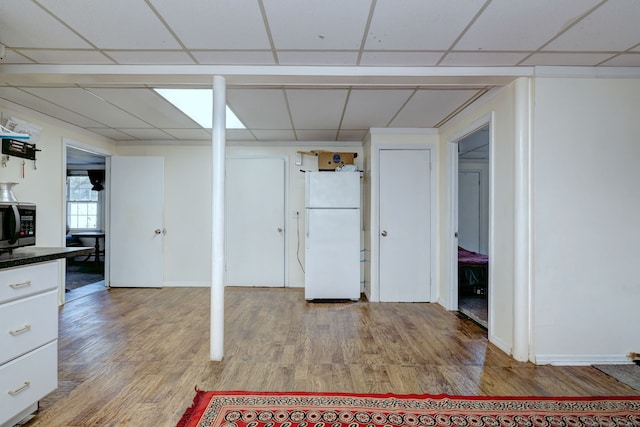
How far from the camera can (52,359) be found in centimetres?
188

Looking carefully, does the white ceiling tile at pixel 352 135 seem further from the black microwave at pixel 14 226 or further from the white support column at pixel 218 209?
the black microwave at pixel 14 226

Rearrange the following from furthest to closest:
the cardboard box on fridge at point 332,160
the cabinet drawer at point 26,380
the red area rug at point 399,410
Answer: the cardboard box on fridge at point 332,160 → the red area rug at point 399,410 → the cabinet drawer at point 26,380

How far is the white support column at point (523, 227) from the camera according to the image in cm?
256

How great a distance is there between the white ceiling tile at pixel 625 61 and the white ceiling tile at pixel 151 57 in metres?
3.13

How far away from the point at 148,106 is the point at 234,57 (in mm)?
1555

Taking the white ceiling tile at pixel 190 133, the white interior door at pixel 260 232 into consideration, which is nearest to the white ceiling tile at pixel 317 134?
the white interior door at pixel 260 232

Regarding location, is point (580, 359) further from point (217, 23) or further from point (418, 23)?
point (217, 23)

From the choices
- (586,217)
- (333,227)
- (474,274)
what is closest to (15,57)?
(333,227)

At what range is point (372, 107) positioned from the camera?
3443mm

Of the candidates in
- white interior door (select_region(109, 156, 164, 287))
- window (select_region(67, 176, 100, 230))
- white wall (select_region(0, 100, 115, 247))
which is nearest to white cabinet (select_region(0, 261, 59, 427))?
white wall (select_region(0, 100, 115, 247))

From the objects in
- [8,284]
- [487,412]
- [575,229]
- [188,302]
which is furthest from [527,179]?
[188,302]

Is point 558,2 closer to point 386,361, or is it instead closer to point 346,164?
point 386,361

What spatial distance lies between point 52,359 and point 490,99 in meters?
3.80

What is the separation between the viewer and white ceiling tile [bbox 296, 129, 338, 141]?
4449 millimetres
